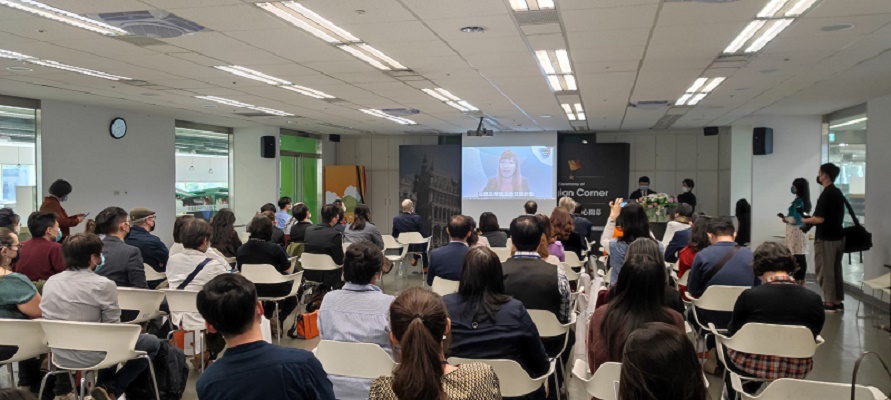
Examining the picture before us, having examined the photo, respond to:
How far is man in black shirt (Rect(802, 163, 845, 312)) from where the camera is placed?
26.1 ft

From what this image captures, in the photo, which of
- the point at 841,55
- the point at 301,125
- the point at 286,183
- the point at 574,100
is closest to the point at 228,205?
the point at 286,183

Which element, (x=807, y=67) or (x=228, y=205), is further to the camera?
(x=228, y=205)

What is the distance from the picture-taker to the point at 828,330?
6953mm

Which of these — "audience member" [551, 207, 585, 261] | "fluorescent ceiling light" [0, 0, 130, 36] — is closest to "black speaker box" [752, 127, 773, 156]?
"audience member" [551, 207, 585, 261]

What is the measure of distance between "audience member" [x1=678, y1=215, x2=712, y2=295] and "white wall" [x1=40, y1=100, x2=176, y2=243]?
9747mm

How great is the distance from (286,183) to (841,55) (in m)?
12.8

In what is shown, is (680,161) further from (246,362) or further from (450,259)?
(246,362)

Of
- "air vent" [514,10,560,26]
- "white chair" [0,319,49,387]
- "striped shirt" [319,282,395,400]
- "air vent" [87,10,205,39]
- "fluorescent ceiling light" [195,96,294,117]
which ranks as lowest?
"white chair" [0,319,49,387]

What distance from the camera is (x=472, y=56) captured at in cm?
Answer: 632

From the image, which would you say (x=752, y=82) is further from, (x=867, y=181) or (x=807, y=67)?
(x=867, y=181)

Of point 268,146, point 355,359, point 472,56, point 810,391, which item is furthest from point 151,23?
point 268,146

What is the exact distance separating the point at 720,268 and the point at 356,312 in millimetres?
3129

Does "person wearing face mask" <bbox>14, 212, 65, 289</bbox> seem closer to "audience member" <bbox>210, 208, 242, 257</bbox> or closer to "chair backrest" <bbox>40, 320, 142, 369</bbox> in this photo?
"chair backrest" <bbox>40, 320, 142, 369</bbox>

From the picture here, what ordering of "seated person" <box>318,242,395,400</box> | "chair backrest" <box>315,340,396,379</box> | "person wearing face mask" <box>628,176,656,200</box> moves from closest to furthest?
"chair backrest" <box>315,340,396,379</box>, "seated person" <box>318,242,395,400</box>, "person wearing face mask" <box>628,176,656,200</box>
